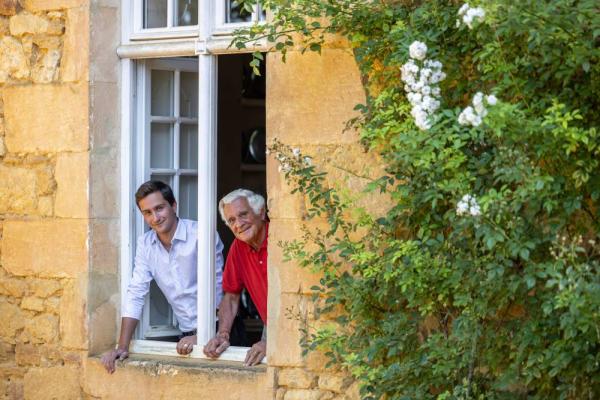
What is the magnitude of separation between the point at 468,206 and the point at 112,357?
2.49 meters

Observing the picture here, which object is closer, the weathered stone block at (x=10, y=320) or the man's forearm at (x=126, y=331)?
the man's forearm at (x=126, y=331)

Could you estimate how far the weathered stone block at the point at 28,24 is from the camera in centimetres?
674

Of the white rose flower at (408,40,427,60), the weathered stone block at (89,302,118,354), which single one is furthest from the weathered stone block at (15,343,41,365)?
the white rose flower at (408,40,427,60)

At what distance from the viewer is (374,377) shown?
17.8 ft

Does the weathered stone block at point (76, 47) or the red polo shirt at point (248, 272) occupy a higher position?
the weathered stone block at point (76, 47)

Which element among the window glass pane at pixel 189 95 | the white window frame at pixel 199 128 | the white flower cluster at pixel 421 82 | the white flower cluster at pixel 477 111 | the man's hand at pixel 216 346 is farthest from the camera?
the window glass pane at pixel 189 95

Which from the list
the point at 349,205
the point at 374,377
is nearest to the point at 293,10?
the point at 349,205

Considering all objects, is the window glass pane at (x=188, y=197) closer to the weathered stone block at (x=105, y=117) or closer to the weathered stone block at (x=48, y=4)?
the weathered stone block at (x=105, y=117)

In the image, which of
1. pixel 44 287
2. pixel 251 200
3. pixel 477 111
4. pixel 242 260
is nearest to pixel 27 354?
pixel 44 287

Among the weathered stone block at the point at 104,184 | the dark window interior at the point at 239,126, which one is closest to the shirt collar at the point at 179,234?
the weathered stone block at the point at 104,184

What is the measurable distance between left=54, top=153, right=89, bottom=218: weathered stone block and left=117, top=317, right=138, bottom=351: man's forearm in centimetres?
58

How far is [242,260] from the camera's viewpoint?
6.48m

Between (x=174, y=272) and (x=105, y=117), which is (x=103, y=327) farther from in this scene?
(x=105, y=117)

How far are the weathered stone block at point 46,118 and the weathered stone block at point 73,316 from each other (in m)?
0.73
